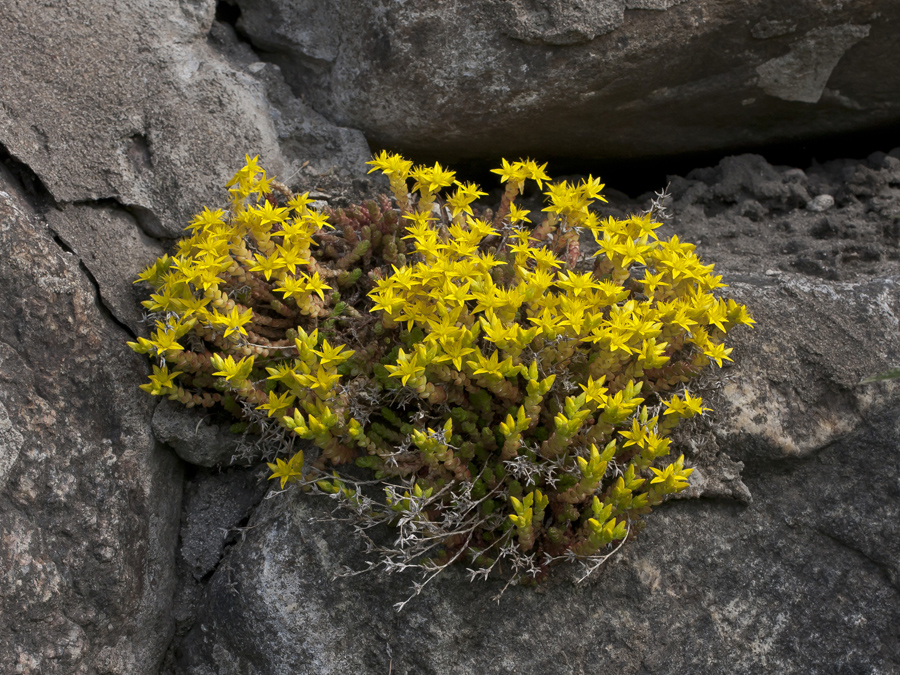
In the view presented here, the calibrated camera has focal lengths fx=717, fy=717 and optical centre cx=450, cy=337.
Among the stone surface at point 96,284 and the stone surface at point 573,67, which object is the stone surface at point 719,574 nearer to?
the stone surface at point 96,284

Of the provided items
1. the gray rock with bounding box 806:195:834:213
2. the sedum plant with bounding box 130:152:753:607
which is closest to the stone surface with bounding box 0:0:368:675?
Answer: the sedum plant with bounding box 130:152:753:607

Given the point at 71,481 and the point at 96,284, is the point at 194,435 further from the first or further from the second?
the point at 96,284

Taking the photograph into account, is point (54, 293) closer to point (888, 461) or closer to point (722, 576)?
point (722, 576)

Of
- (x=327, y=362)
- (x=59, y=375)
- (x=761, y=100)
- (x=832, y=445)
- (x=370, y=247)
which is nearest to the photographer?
(x=327, y=362)

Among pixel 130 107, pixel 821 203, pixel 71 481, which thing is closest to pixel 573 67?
pixel 821 203

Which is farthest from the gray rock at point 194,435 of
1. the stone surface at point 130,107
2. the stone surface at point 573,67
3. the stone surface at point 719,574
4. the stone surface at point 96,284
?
the stone surface at point 573,67

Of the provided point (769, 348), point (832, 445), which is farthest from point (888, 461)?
point (769, 348)

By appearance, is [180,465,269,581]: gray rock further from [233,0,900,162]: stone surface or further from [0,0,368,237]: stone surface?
[233,0,900,162]: stone surface
